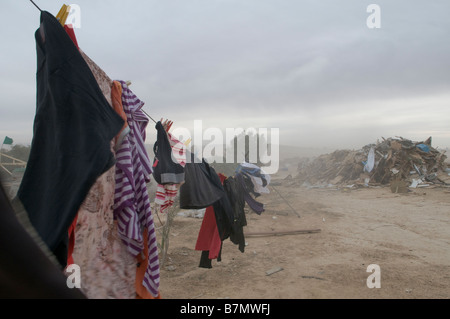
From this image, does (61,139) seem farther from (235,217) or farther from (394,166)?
(394,166)

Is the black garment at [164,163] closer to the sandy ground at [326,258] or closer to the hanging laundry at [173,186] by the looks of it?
the hanging laundry at [173,186]

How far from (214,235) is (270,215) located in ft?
21.9

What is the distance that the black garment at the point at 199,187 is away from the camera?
3.69 meters

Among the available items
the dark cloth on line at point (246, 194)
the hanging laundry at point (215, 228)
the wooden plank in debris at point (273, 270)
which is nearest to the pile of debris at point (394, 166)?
the dark cloth on line at point (246, 194)

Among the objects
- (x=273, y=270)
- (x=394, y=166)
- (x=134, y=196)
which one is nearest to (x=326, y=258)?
(x=273, y=270)

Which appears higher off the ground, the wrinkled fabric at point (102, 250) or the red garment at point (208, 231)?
the wrinkled fabric at point (102, 250)

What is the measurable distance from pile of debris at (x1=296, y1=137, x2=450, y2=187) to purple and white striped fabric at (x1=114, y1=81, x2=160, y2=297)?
16.6 m

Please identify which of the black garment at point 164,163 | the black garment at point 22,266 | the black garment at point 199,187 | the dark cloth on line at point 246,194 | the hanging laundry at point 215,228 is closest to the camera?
the black garment at point 22,266

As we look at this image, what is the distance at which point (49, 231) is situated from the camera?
3.59ft

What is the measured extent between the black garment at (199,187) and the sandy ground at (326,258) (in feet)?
6.02

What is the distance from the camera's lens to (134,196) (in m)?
1.78

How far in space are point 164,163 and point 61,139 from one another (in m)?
2.07
